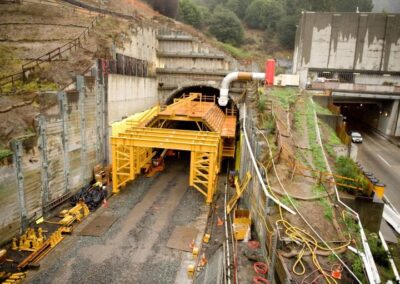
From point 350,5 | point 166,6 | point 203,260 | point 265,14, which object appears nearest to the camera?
point 203,260

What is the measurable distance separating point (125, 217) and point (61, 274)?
444 centimetres

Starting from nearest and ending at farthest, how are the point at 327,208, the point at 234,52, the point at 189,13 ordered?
the point at 327,208 < the point at 234,52 < the point at 189,13

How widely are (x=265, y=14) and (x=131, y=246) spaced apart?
200 ft

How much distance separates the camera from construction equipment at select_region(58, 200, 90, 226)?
13.7 m

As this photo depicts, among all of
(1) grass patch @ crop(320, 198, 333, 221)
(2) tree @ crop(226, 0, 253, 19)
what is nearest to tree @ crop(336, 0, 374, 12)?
(2) tree @ crop(226, 0, 253, 19)

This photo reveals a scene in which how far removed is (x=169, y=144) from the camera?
16562 mm

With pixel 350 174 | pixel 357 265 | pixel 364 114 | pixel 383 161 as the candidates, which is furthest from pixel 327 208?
pixel 364 114

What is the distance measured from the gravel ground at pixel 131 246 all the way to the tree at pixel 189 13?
42.9 m

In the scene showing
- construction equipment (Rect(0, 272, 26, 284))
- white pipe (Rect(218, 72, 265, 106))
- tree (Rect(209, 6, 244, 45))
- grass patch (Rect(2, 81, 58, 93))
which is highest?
tree (Rect(209, 6, 244, 45))

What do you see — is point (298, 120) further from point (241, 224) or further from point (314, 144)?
point (241, 224)

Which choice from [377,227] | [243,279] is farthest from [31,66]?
[377,227]

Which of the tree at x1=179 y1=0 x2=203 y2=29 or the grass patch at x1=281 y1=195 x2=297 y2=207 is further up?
the tree at x1=179 y1=0 x2=203 y2=29

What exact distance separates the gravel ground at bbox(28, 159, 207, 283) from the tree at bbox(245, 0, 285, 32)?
54091 mm

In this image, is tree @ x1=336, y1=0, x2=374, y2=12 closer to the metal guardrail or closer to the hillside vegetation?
the hillside vegetation
